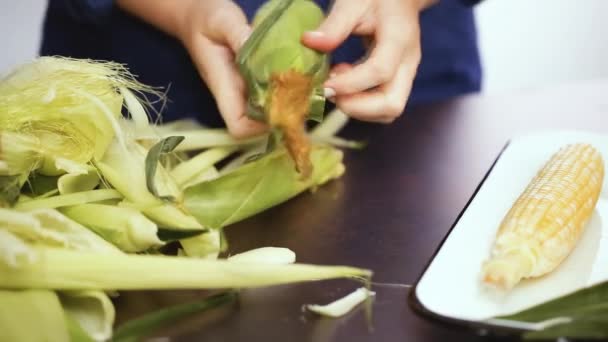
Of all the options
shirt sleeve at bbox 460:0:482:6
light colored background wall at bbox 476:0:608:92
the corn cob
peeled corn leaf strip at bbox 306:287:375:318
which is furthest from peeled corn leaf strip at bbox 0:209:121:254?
light colored background wall at bbox 476:0:608:92

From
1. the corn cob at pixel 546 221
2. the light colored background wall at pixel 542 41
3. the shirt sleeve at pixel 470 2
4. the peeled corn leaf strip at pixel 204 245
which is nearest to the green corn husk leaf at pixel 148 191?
the peeled corn leaf strip at pixel 204 245

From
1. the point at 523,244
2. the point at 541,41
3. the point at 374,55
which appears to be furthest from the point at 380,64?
the point at 541,41

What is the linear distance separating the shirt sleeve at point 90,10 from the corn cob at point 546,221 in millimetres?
489

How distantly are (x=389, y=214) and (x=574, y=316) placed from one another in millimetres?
247

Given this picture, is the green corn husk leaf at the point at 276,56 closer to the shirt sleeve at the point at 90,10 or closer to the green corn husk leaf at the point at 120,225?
the green corn husk leaf at the point at 120,225

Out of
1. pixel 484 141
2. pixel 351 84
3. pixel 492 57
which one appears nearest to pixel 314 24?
pixel 351 84

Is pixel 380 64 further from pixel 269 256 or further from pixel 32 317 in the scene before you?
pixel 32 317

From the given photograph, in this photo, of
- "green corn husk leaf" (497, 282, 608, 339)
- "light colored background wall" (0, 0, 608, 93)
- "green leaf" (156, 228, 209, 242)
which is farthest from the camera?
"light colored background wall" (0, 0, 608, 93)

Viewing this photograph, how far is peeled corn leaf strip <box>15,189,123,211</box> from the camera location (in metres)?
0.52

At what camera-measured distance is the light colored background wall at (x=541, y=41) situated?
1.92 metres

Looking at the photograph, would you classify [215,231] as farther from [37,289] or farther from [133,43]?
[133,43]

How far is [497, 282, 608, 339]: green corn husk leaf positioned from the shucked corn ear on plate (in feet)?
0.08

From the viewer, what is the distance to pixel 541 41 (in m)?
1.94

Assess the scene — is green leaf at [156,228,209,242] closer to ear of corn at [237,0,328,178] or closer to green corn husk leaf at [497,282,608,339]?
ear of corn at [237,0,328,178]
